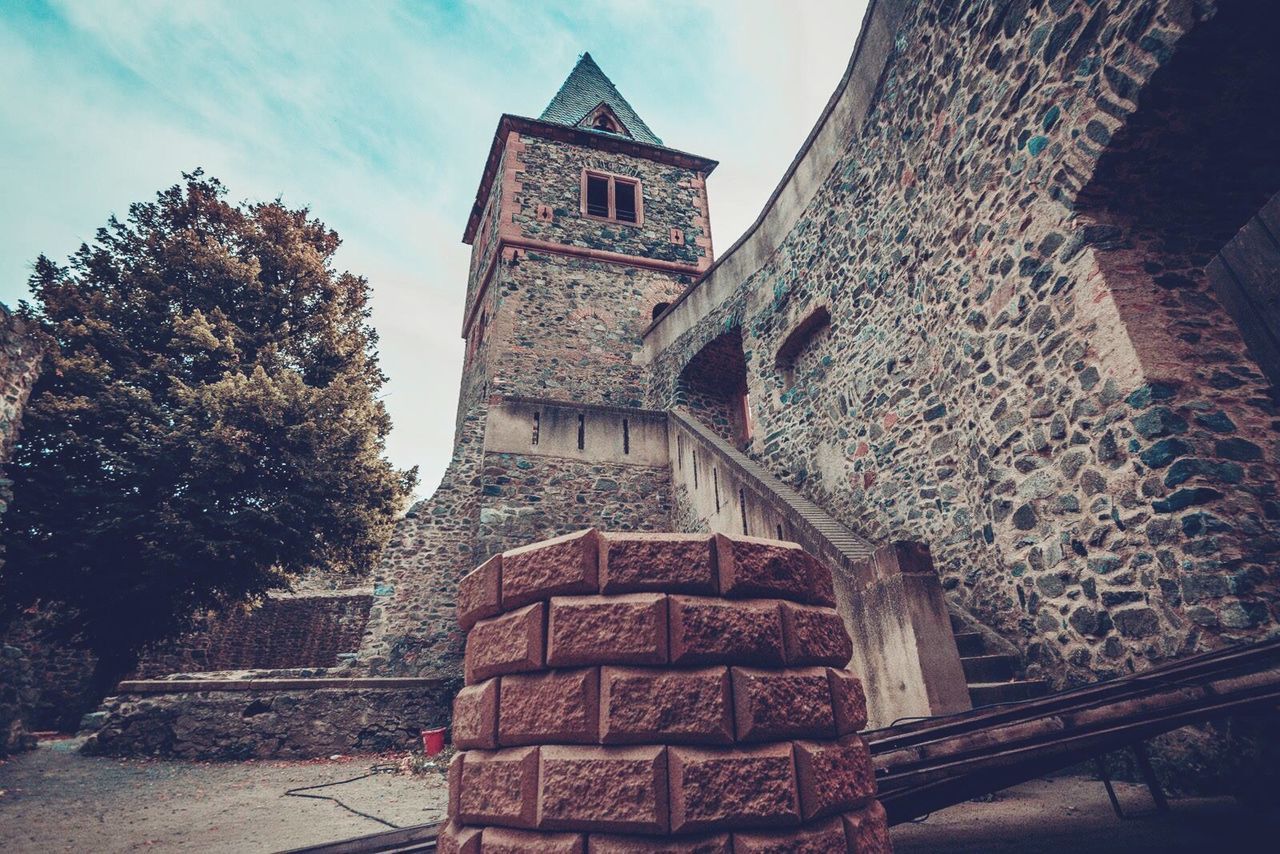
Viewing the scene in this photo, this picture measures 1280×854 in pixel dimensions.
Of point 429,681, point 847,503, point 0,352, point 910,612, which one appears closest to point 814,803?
point 910,612

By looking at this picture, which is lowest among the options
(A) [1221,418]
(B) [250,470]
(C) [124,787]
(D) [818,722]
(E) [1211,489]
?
(C) [124,787]

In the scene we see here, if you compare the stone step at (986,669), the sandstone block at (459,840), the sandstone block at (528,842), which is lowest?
the sandstone block at (459,840)

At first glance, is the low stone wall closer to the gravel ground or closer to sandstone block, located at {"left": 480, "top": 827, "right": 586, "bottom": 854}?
the gravel ground

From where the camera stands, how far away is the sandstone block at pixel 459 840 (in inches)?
59.3

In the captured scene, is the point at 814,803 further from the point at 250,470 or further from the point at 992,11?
the point at 250,470

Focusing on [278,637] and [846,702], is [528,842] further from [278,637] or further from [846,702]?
[278,637]

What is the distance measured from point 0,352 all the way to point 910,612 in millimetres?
9578

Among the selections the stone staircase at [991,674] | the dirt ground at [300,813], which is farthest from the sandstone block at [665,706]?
the stone staircase at [991,674]

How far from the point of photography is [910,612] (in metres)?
3.88

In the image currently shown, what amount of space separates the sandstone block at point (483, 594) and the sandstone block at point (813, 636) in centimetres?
83

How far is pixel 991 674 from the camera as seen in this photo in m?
4.07

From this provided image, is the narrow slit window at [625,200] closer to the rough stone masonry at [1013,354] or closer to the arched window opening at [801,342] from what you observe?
the rough stone masonry at [1013,354]

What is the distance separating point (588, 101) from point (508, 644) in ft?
61.4

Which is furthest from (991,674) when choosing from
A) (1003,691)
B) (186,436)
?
(186,436)
